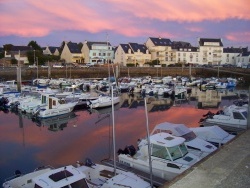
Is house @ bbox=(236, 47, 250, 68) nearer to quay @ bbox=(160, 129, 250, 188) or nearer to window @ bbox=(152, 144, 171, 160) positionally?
window @ bbox=(152, 144, 171, 160)

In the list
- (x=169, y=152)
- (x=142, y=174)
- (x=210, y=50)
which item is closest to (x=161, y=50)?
(x=210, y=50)

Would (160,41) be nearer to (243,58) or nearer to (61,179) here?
(243,58)

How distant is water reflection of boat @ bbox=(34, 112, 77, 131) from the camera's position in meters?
21.5

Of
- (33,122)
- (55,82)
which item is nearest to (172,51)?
(55,82)

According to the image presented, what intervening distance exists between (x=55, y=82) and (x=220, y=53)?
6057 centimetres

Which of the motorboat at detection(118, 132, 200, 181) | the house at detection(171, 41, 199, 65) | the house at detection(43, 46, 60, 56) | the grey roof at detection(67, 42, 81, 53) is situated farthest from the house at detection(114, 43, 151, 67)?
the motorboat at detection(118, 132, 200, 181)

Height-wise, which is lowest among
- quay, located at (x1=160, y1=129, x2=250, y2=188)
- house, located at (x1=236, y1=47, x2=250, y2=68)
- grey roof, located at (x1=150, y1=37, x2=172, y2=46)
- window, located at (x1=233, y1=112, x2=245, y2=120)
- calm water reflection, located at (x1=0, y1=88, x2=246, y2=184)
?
calm water reflection, located at (x1=0, y1=88, x2=246, y2=184)

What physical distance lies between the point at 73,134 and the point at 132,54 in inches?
2424

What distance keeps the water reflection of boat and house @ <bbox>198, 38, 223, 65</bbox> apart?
7054 centimetres

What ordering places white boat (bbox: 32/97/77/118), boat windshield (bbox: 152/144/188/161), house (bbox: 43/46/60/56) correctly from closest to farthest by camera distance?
boat windshield (bbox: 152/144/188/161) → white boat (bbox: 32/97/77/118) → house (bbox: 43/46/60/56)

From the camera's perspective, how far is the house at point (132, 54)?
7883 centimetres

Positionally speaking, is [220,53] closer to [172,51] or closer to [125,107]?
[172,51]

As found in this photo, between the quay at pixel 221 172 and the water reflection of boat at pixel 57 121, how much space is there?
15.2 meters

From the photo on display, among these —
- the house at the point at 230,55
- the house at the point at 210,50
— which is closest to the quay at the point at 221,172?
the house at the point at 210,50
